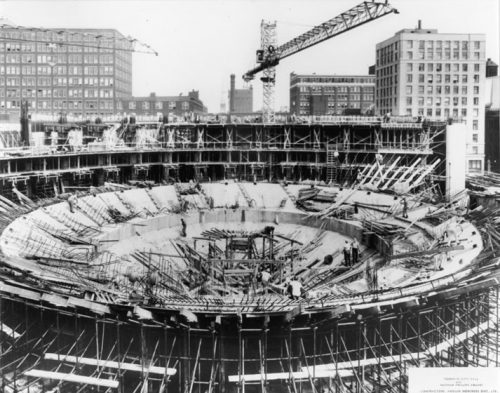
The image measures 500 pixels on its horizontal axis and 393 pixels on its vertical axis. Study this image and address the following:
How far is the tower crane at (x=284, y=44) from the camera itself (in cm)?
6806

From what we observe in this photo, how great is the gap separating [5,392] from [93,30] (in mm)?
104380

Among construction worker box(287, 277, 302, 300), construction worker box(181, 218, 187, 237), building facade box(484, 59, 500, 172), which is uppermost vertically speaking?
building facade box(484, 59, 500, 172)

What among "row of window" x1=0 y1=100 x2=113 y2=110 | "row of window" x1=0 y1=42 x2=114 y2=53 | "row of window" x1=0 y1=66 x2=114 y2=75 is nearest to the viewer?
"row of window" x1=0 y1=42 x2=114 y2=53

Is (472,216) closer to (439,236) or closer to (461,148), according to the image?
(439,236)

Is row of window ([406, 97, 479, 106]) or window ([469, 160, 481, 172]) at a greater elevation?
row of window ([406, 97, 479, 106])

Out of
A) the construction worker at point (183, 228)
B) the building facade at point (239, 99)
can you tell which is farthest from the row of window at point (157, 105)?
the construction worker at point (183, 228)

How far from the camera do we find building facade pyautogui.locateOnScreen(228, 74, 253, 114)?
153125 millimetres

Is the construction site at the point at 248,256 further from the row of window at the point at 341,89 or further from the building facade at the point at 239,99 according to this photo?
the row of window at the point at 341,89

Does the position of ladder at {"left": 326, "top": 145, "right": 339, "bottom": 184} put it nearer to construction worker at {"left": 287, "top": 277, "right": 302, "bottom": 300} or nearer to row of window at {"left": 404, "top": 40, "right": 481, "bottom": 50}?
row of window at {"left": 404, "top": 40, "right": 481, "bottom": 50}

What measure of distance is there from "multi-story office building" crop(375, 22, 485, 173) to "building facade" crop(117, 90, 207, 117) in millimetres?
50040

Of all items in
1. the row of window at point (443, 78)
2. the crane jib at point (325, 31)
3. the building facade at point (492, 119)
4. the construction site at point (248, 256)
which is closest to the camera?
the construction site at point (248, 256)

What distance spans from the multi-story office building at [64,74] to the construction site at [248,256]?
131 ft

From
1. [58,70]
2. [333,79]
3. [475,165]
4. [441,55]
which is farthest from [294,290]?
[333,79]

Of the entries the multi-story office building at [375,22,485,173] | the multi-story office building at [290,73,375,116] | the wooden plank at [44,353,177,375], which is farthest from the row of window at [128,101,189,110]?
the wooden plank at [44,353,177,375]
